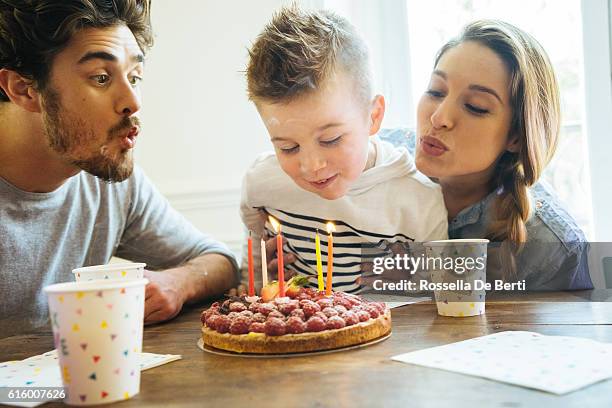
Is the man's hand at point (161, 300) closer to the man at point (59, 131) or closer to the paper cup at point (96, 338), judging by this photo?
the man at point (59, 131)

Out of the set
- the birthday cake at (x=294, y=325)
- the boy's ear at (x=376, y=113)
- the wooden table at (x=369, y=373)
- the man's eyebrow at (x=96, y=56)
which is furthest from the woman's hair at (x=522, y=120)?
the man's eyebrow at (x=96, y=56)

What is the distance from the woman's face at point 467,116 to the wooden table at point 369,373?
46cm

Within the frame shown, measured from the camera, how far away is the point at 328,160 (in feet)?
5.31

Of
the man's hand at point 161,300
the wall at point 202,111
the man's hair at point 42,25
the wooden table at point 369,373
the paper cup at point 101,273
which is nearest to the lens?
the wooden table at point 369,373

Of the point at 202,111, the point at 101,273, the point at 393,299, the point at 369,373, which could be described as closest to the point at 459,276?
the point at 393,299

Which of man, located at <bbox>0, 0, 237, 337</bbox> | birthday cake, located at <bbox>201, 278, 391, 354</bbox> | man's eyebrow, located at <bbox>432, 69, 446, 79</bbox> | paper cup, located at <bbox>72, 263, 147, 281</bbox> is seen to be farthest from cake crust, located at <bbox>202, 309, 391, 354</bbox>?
man's eyebrow, located at <bbox>432, 69, 446, 79</bbox>

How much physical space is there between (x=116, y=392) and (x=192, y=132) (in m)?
1.64

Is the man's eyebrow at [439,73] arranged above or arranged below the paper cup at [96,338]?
above

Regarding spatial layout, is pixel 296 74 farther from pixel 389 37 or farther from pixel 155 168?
pixel 155 168

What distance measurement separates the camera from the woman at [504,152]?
1.60m

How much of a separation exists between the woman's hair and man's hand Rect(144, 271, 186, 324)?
775 millimetres

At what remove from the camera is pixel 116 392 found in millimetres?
795

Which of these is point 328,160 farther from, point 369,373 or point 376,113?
point 369,373

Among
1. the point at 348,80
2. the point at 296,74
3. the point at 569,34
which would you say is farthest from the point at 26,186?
the point at 569,34
